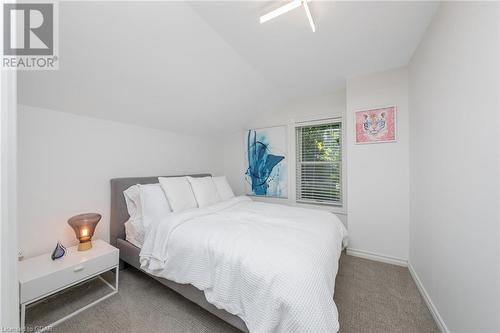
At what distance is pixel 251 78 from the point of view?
8.36 feet

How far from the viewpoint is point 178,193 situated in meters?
2.30

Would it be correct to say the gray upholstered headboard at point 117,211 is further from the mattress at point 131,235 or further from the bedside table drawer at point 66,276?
the bedside table drawer at point 66,276

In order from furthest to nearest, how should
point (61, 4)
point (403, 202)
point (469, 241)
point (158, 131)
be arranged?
point (158, 131)
point (403, 202)
point (61, 4)
point (469, 241)

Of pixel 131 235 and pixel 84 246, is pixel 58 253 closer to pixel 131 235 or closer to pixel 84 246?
pixel 84 246

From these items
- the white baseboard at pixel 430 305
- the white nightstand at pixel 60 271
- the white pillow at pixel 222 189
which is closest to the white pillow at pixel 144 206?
the white nightstand at pixel 60 271

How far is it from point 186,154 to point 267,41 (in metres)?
2.14

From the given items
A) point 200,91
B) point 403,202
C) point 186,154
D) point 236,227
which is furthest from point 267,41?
point 403,202

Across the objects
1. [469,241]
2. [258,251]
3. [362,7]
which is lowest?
[258,251]

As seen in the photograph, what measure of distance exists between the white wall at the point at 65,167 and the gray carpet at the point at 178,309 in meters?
0.58

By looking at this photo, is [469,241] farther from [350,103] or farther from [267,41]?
[267,41]

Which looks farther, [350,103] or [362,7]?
[350,103]

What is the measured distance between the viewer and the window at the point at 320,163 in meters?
3.01

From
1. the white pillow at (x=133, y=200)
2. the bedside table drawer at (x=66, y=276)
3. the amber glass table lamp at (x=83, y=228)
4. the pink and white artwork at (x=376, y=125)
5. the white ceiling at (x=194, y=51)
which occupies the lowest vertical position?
the bedside table drawer at (x=66, y=276)

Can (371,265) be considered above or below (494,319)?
below
